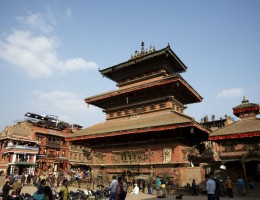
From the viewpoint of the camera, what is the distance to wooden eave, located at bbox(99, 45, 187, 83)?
965 inches

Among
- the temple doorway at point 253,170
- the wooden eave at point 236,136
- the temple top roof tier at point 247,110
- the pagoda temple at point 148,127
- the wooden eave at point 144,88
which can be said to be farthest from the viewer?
the temple top roof tier at point 247,110

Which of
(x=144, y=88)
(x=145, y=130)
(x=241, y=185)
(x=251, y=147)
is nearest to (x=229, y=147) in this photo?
(x=251, y=147)

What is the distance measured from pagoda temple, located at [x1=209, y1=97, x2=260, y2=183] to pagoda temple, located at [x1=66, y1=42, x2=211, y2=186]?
185 cm

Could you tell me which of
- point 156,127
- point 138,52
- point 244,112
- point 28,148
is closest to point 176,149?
point 156,127

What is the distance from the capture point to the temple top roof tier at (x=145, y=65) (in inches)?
987

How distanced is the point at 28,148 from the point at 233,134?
39.7m

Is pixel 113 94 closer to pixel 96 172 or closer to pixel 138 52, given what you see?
pixel 138 52

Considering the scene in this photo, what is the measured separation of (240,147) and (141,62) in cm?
1324

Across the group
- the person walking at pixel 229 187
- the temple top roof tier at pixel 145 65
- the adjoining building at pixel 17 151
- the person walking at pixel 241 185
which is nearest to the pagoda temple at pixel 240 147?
the person walking at pixel 241 185

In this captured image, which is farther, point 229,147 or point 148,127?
point 229,147

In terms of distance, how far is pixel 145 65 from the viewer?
2664 centimetres

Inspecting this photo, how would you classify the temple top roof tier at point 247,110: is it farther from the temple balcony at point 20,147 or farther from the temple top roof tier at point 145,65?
the temple balcony at point 20,147

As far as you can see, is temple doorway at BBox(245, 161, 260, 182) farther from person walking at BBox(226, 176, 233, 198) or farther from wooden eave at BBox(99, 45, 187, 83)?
wooden eave at BBox(99, 45, 187, 83)

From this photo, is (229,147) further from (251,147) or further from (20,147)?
(20,147)
